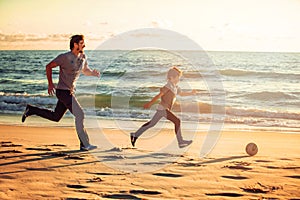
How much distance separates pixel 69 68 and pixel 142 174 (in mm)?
2429

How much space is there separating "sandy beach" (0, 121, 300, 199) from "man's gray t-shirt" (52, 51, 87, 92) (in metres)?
1.20

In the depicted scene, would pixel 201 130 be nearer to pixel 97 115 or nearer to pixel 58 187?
pixel 97 115

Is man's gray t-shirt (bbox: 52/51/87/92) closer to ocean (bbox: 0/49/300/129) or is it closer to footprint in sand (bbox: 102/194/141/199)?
footprint in sand (bbox: 102/194/141/199)

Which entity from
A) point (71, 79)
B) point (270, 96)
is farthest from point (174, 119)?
point (270, 96)

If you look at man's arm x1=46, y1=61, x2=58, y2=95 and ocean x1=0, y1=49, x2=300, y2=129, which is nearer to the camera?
man's arm x1=46, y1=61, x2=58, y2=95

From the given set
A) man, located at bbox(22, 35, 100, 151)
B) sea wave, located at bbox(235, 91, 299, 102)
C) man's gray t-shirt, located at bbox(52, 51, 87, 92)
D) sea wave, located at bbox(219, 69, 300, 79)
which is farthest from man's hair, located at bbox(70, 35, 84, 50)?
sea wave, located at bbox(219, 69, 300, 79)

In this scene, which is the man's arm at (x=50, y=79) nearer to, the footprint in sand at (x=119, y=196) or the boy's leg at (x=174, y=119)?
the boy's leg at (x=174, y=119)

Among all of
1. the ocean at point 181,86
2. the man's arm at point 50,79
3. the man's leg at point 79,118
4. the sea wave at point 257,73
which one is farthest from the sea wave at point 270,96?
the man's arm at point 50,79

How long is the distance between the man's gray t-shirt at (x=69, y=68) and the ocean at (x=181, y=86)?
20.6 ft

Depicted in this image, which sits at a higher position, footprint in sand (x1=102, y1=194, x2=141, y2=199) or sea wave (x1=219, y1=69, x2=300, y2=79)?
sea wave (x1=219, y1=69, x2=300, y2=79)

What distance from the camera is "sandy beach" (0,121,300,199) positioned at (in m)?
5.28

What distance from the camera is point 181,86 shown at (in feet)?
79.9

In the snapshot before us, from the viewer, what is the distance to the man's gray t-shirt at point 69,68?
24.1ft

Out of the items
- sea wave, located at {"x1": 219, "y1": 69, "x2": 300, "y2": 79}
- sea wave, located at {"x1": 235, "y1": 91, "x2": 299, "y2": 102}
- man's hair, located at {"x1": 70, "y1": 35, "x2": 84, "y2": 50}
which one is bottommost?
man's hair, located at {"x1": 70, "y1": 35, "x2": 84, "y2": 50}
